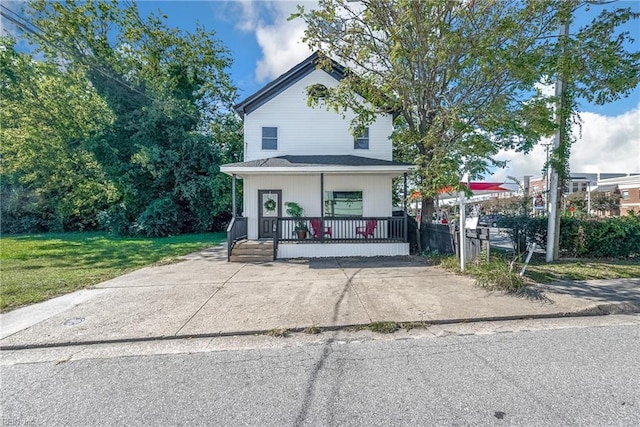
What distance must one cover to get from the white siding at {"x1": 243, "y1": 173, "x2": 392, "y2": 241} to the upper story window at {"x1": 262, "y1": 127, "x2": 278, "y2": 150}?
4.69ft

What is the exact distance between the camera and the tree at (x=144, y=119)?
17.7 meters

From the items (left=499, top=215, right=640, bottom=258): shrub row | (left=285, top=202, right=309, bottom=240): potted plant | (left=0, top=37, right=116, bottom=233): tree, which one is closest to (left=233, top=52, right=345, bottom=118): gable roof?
(left=285, top=202, right=309, bottom=240): potted plant

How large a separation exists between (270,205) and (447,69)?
7892 millimetres

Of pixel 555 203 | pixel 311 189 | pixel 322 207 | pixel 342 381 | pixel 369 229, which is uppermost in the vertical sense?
pixel 311 189

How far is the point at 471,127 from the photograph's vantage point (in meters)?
8.81

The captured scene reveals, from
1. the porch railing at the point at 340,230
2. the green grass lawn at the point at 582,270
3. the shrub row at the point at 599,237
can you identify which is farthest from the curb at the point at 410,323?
the porch railing at the point at 340,230

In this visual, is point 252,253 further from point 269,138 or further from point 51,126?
point 51,126

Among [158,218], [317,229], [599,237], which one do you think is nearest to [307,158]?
[317,229]

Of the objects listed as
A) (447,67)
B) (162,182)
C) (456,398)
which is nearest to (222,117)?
(162,182)

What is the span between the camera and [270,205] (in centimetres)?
1200

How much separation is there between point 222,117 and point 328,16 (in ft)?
47.6

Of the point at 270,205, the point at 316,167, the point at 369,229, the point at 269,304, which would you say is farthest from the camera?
the point at 270,205

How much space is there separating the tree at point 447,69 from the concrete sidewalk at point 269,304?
3.84m

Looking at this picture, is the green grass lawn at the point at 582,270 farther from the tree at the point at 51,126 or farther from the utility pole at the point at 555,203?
the tree at the point at 51,126
